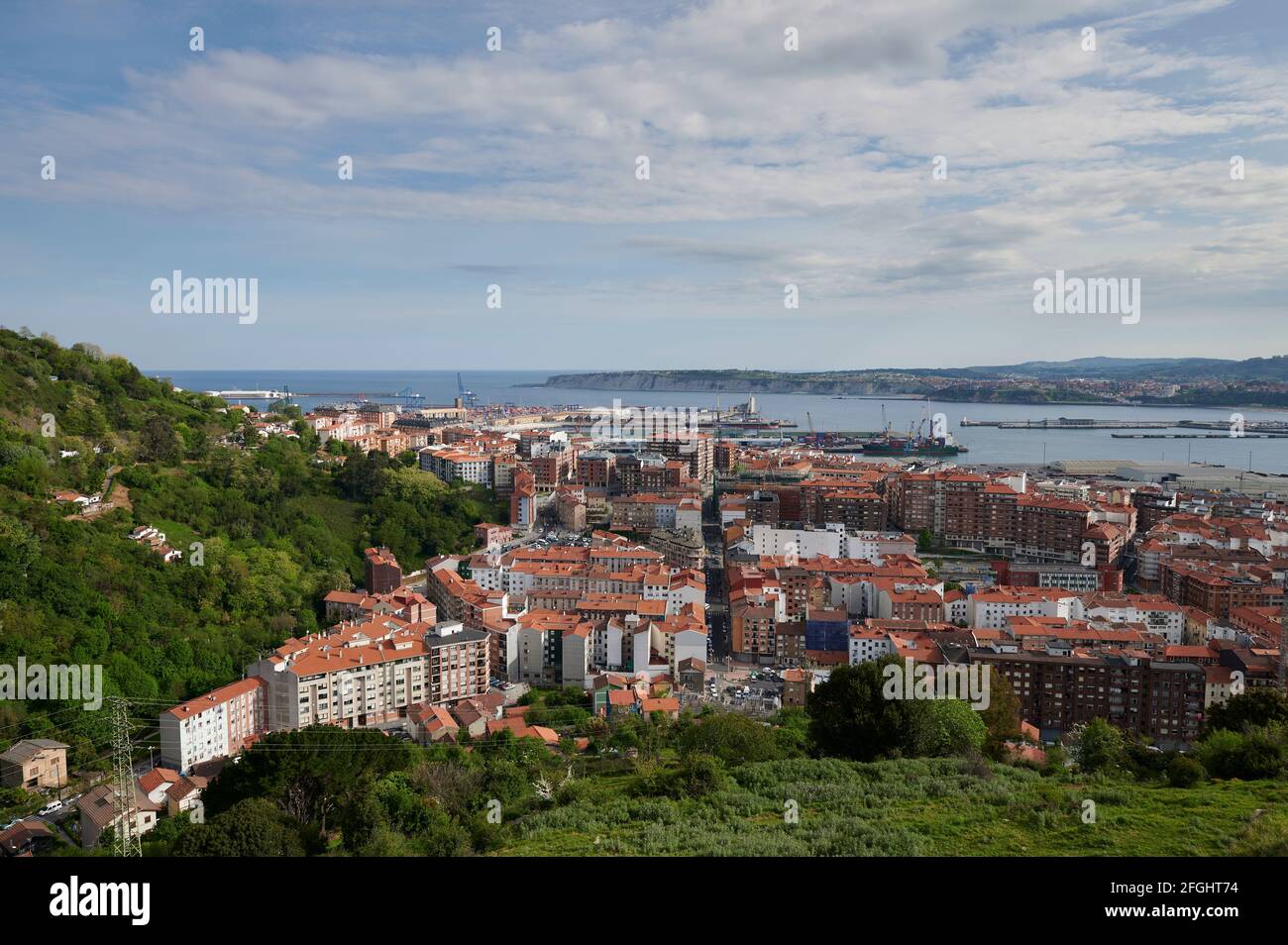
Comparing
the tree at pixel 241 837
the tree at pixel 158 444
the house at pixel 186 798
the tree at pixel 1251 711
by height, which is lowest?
the house at pixel 186 798

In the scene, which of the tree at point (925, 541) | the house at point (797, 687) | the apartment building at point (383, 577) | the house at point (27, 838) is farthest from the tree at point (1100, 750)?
the tree at point (925, 541)

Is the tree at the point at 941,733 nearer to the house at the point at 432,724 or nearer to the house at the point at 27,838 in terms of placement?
the house at the point at 432,724

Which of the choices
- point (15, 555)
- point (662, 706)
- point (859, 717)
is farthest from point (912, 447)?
point (859, 717)

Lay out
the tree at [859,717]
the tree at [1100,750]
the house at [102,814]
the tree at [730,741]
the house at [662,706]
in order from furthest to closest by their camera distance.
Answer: the house at [662,706], the house at [102,814], the tree at [730,741], the tree at [1100,750], the tree at [859,717]

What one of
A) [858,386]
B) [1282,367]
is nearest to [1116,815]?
[1282,367]

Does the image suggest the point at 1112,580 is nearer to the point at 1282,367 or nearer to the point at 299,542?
the point at 299,542

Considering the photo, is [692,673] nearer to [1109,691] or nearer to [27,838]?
[1109,691]

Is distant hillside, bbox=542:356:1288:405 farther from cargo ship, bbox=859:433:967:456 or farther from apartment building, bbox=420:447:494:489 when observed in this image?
apartment building, bbox=420:447:494:489
